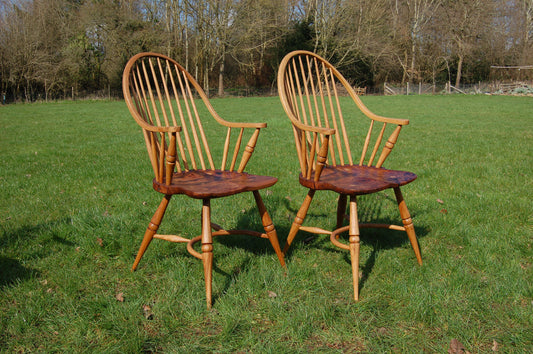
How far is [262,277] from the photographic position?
2.41 meters

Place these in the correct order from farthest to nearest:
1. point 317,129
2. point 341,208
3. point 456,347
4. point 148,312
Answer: point 341,208 < point 317,129 < point 148,312 < point 456,347

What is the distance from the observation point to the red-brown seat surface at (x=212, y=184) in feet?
7.11

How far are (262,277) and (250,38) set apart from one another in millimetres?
28745

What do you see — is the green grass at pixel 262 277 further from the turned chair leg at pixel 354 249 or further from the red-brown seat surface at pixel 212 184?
the red-brown seat surface at pixel 212 184

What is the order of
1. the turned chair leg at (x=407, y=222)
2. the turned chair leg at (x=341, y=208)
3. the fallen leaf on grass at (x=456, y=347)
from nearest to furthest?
the fallen leaf on grass at (x=456, y=347) → the turned chair leg at (x=407, y=222) → the turned chair leg at (x=341, y=208)

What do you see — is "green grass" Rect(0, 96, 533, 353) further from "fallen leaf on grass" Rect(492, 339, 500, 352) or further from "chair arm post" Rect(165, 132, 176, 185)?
"chair arm post" Rect(165, 132, 176, 185)

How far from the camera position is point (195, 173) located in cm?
281

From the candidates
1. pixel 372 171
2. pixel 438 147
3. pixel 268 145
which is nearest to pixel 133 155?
pixel 268 145

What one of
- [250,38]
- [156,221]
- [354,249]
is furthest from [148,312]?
[250,38]

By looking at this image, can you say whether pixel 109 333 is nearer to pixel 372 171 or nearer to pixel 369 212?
pixel 372 171

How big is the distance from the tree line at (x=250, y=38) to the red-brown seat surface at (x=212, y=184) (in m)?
25.2

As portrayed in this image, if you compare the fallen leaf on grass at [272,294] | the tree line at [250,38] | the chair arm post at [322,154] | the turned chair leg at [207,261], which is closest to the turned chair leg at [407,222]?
the chair arm post at [322,154]

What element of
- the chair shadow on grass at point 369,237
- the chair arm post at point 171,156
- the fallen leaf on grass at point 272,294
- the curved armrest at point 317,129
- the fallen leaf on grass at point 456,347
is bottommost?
the fallen leaf on grass at point 456,347

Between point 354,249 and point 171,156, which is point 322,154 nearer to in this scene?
point 354,249
